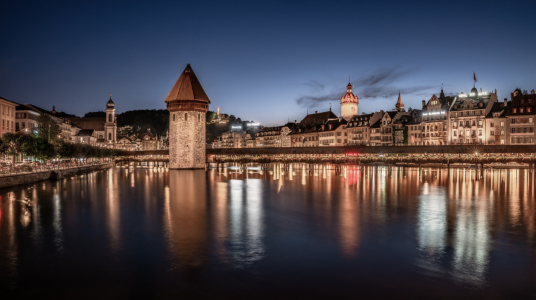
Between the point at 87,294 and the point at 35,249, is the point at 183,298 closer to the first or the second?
the point at 87,294

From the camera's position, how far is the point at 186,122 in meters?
51.0

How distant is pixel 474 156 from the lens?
52.4 meters

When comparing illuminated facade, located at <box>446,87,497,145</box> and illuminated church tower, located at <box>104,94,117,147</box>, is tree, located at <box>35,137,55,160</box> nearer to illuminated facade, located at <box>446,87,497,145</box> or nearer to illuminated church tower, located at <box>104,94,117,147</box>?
illuminated facade, located at <box>446,87,497,145</box>

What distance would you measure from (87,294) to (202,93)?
153 feet

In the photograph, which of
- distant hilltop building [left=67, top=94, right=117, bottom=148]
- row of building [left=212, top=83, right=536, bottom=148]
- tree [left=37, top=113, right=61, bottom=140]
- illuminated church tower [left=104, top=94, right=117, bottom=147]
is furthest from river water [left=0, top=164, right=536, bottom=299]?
illuminated church tower [left=104, top=94, right=117, bottom=147]

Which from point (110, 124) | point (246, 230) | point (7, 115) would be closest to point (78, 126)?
point (110, 124)

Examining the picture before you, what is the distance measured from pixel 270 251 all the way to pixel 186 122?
42953mm

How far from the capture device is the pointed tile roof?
50.6 m

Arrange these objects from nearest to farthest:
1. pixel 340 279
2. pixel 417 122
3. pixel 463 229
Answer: pixel 340 279 < pixel 463 229 < pixel 417 122

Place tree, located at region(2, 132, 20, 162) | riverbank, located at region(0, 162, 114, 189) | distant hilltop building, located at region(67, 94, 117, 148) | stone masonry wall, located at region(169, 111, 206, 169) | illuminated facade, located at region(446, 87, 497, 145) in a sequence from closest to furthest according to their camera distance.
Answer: riverbank, located at region(0, 162, 114, 189), tree, located at region(2, 132, 20, 162), stone masonry wall, located at region(169, 111, 206, 169), illuminated facade, located at region(446, 87, 497, 145), distant hilltop building, located at region(67, 94, 117, 148)

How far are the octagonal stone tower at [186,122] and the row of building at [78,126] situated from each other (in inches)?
671

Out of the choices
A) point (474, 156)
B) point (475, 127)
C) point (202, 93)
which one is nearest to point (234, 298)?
point (202, 93)

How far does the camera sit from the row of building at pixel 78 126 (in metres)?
56.1

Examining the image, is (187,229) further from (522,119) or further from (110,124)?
(110,124)
